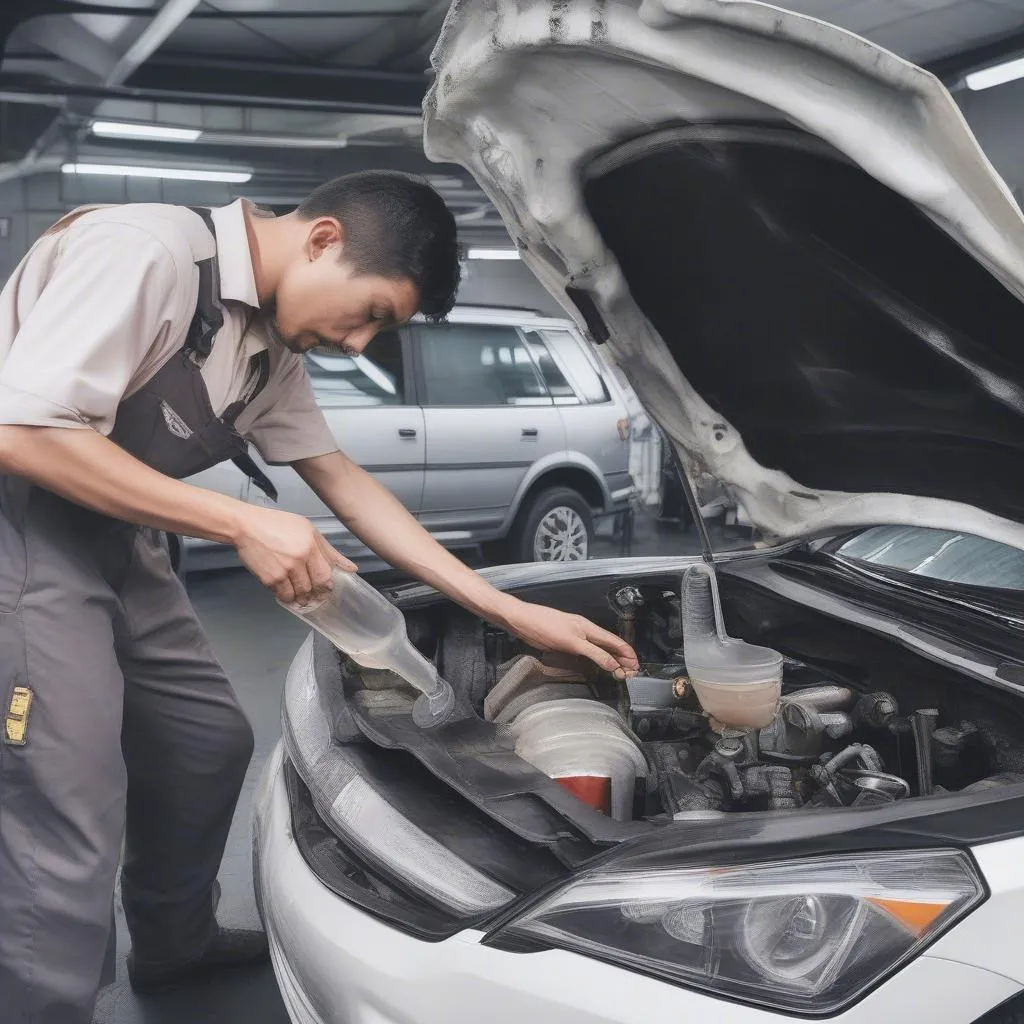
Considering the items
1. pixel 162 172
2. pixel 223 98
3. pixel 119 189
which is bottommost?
pixel 119 189

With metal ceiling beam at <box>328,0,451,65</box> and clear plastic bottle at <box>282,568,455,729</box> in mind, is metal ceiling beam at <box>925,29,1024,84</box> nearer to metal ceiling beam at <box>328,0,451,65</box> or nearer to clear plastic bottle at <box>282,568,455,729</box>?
metal ceiling beam at <box>328,0,451,65</box>

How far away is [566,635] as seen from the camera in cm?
175

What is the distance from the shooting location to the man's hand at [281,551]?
4.31ft

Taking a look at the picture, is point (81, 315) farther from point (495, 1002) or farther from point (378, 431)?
point (378, 431)

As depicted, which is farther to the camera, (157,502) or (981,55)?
(981,55)

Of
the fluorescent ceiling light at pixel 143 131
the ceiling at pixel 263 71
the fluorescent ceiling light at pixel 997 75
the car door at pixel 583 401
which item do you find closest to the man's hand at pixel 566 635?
the car door at pixel 583 401

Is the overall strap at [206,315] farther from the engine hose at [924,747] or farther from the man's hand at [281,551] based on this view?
the engine hose at [924,747]

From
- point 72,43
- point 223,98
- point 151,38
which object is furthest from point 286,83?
point 72,43

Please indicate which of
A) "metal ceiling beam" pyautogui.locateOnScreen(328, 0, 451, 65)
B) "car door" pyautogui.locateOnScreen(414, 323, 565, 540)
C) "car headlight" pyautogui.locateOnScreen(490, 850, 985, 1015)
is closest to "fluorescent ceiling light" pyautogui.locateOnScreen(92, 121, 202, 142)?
"metal ceiling beam" pyautogui.locateOnScreen(328, 0, 451, 65)

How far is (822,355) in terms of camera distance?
5.45ft

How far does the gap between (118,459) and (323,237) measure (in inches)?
17.8

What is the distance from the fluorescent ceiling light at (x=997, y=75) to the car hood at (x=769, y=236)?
7680 mm

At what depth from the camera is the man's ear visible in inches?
57.8

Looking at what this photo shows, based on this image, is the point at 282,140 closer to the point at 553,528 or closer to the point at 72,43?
the point at 72,43
